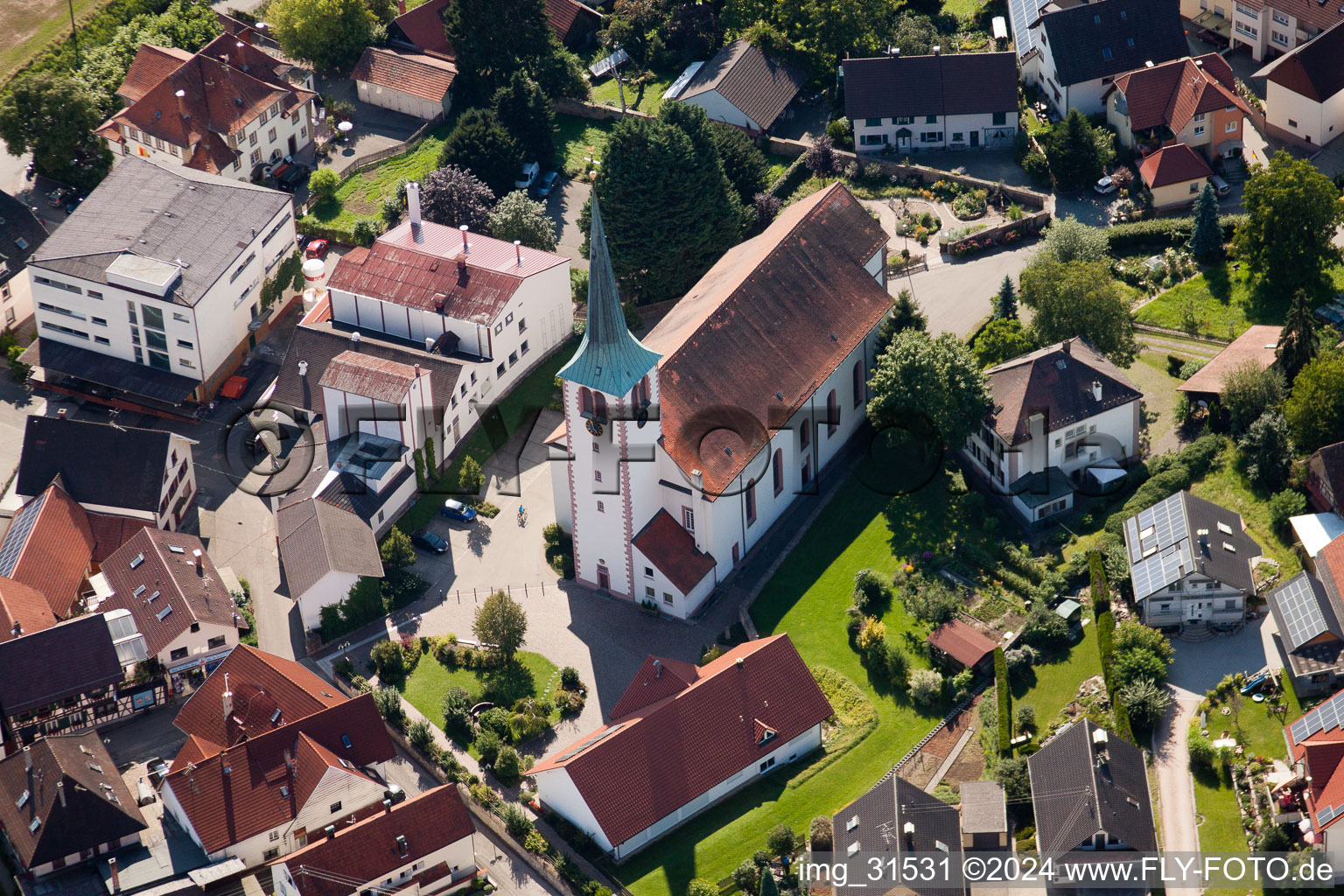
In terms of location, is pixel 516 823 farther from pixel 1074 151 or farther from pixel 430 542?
pixel 1074 151

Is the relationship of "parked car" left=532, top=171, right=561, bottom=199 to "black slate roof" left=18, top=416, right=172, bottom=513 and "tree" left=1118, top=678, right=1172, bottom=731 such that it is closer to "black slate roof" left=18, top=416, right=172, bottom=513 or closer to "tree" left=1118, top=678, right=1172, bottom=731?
"black slate roof" left=18, top=416, right=172, bottom=513

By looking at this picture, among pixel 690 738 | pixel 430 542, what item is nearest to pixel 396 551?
pixel 430 542

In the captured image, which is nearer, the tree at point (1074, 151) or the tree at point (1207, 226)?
the tree at point (1207, 226)

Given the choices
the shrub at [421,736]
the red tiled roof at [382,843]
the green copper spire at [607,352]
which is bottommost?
the shrub at [421,736]

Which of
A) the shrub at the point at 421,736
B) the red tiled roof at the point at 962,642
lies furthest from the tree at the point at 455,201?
the red tiled roof at the point at 962,642

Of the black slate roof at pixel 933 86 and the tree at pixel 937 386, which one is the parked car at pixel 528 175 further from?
the tree at pixel 937 386

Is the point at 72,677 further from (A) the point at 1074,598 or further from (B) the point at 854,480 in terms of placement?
(A) the point at 1074,598
